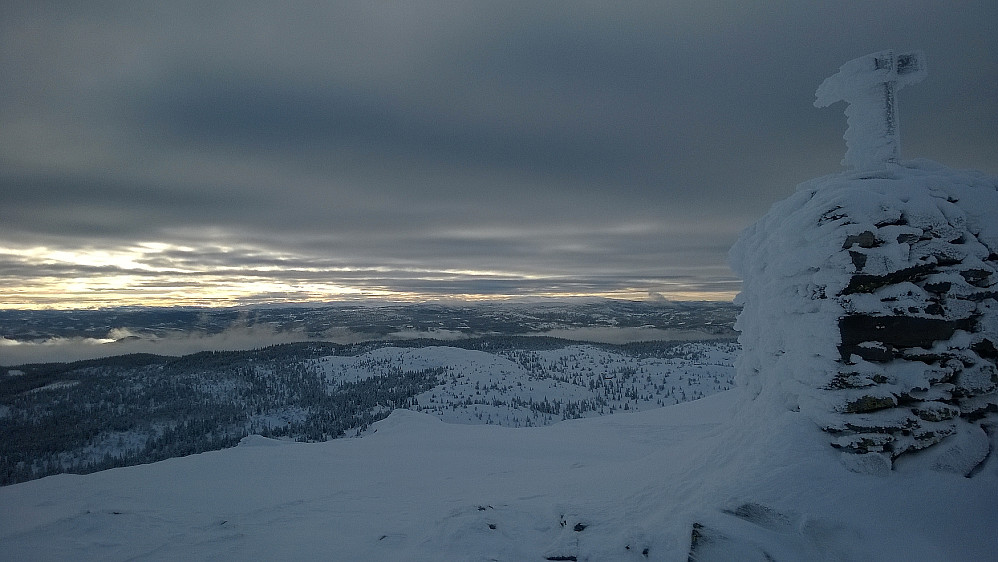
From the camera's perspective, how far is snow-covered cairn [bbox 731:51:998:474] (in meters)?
5.49

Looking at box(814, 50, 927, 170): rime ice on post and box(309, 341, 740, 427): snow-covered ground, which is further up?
box(814, 50, 927, 170): rime ice on post

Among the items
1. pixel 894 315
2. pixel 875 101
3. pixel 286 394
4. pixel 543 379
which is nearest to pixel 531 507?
pixel 894 315

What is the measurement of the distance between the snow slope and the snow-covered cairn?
0.43 meters

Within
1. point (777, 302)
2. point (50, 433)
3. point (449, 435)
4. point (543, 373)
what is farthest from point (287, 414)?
point (777, 302)

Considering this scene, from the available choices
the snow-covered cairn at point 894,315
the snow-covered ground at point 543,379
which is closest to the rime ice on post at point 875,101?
the snow-covered cairn at point 894,315

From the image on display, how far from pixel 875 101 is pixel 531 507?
919 cm

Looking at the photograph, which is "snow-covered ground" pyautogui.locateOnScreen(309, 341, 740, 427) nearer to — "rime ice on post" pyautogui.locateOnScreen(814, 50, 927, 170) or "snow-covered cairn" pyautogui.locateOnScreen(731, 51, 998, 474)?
"rime ice on post" pyautogui.locateOnScreen(814, 50, 927, 170)

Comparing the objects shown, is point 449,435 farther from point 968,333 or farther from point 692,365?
point 692,365

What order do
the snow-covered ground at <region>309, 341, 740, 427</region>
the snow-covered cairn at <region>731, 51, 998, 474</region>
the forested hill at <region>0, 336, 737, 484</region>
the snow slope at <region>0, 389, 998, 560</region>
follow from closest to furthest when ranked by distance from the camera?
Result: the snow slope at <region>0, 389, 998, 560</region> < the snow-covered cairn at <region>731, 51, 998, 474</region> < the forested hill at <region>0, 336, 737, 484</region> < the snow-covered ground at <region>309, 341, 740, 427</region>

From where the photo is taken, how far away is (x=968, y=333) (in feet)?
18.5

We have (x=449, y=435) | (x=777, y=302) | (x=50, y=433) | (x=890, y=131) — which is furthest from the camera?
(x=50, y=433)

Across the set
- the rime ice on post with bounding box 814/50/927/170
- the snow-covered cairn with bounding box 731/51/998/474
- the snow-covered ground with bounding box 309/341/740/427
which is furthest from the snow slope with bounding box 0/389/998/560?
the snow-covered ground with bounding box 309/341/740/427

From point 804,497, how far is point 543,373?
442 ft

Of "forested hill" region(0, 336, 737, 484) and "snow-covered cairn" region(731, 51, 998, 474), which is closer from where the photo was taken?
"snow-covered cairn" region(731, 51, 998, 474)
